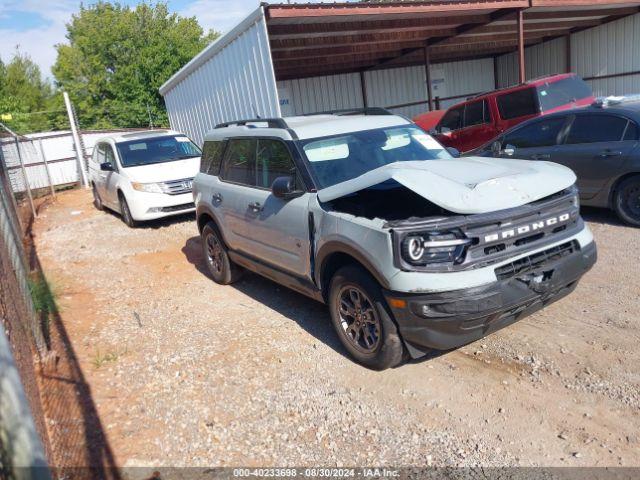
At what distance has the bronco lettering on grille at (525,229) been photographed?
347 centimetres

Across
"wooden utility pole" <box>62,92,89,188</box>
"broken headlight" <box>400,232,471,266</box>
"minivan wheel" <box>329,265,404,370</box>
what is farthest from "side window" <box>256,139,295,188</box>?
"wooden utility pole" <box>62,92,89,188</box>

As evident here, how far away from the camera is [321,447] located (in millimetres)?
3211

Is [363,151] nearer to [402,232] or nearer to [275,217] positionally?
[275,217]

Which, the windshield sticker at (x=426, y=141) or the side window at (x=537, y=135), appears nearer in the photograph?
the windshield sticker at (x=426, y=141)

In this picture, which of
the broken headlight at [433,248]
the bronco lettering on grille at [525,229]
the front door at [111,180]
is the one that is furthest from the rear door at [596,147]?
the front door at [111,180]

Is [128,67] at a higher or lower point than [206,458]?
higher

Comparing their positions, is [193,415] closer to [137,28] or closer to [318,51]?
[318,51]

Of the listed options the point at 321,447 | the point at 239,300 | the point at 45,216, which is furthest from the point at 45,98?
the point at 321,447

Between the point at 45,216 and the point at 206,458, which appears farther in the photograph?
the point at 45,216

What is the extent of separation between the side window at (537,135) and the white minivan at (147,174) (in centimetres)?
577

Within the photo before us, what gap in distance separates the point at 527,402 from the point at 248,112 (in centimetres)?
846

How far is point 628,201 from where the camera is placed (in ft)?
21.8

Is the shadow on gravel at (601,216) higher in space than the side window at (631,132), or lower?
lower

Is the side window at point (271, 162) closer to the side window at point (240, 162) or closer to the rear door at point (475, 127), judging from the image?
the side window at point (240, 162)
